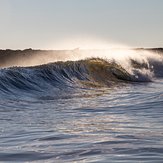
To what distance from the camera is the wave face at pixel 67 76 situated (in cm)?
1446

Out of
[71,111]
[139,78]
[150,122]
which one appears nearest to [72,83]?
[139,78]

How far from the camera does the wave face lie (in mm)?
14461

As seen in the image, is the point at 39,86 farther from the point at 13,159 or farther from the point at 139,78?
the point at 13,159

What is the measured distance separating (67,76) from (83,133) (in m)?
13.7

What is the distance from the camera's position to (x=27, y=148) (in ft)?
15.8

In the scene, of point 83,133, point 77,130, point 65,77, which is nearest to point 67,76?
point 65,77

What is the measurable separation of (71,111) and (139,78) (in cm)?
1509

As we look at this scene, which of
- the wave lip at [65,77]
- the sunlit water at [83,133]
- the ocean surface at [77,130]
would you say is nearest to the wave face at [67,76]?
the wave lip at [65,77]

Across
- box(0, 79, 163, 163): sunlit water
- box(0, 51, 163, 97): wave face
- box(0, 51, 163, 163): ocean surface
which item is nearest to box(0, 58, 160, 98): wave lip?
box(0, 51, 163, 97): wave face

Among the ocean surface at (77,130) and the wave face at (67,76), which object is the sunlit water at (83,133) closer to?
the ocean surface at (77,130)

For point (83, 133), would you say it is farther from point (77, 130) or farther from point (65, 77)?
point (65, 77)

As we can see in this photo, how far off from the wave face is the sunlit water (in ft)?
14.7

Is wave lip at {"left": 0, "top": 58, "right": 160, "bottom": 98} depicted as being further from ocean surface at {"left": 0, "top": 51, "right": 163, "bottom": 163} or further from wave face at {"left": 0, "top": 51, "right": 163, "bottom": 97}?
ocean surface at {"left": 0, "top": 51, "right": 163, "bottom": 163}

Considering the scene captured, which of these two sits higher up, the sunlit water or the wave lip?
the wave lip
